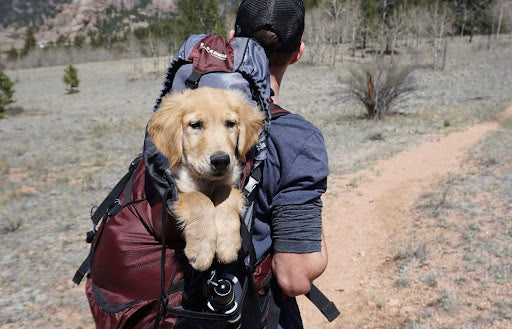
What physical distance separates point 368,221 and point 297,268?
605 centimetres

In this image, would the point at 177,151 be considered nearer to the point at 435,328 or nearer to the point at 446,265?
the point at 435,328

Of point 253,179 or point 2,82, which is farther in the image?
point 2,82

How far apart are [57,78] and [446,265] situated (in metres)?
60.2

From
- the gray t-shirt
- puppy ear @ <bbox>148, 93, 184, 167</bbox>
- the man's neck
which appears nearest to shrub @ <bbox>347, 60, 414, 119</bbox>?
the man's neck

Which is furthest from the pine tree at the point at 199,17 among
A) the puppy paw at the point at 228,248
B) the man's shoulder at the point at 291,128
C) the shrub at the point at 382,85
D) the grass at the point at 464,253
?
the puppy paw at the point at 228,248

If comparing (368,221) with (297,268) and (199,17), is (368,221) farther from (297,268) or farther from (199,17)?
(199,17)

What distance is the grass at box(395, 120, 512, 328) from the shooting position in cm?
453

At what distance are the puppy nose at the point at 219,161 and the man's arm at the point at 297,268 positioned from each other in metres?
0.48

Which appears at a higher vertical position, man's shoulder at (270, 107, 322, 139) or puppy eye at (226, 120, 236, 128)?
man's shoulder at (270, 107, 322, 139)

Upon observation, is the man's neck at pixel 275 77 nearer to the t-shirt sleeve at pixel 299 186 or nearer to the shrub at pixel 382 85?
the t-shirt sleeve at pixel 299 186

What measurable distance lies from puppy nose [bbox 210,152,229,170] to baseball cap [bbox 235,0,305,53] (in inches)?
22.3

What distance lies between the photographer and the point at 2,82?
29250 mm

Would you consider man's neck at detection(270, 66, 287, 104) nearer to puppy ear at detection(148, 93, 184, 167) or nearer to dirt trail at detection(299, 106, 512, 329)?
puppy ear at detection(148, 93, 184, 167)

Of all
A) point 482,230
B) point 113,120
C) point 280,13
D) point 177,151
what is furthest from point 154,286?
point 113,120
